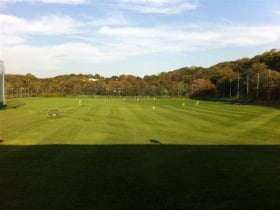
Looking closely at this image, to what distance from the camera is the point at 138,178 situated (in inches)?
460

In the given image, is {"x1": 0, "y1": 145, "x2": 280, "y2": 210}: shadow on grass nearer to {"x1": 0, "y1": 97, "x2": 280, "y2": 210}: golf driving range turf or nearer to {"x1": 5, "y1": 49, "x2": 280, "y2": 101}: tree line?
{"x1": 0, "y1": 97, "x2": 280, "y2": 210}: golf driving range turf

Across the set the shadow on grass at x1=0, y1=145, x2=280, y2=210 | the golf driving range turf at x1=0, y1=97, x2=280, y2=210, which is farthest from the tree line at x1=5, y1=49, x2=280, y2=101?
the shadow on grass at x1=0, y1=145, x2=280, y2=210

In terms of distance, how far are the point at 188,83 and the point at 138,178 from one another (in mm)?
152033

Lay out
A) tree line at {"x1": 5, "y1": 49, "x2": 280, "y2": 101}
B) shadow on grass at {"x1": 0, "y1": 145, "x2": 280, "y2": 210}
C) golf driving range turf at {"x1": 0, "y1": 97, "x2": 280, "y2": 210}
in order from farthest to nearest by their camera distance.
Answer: tree line at {"x1": 5, "y1": 49, "x2": 280, "y2": 101} → golf driving range turf at {"x1": 0, "y1": 97, "x2": 280, "y2": 210} → shadow on grass at {"x1": 0, "y1": 145, "x2": 280, "y2": 210}

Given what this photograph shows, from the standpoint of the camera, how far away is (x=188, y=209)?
8.69m

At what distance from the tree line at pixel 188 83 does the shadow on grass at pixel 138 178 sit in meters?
71.4

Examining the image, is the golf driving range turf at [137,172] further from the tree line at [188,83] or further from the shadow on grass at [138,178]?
the tree line at [188,83]

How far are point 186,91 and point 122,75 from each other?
53.2 metres

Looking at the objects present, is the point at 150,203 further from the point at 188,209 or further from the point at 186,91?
the point at 186,91

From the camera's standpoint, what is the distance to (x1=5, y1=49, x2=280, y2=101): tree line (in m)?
97.7

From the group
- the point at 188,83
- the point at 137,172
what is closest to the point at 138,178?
the point at 137,172

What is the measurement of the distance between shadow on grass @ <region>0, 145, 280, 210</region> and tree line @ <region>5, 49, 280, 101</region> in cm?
7143

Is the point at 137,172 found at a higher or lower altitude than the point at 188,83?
lower

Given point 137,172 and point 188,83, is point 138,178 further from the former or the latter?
point 188,83
